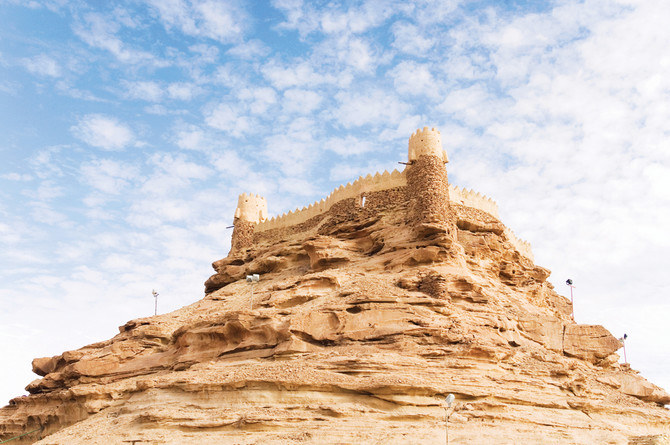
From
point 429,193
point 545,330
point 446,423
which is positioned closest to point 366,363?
point 446,423

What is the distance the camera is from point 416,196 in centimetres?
3350

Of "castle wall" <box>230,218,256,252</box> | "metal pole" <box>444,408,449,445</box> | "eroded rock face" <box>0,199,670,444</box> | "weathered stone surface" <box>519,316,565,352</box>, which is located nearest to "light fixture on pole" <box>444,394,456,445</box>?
"metal pole" <box>444,408,449,445</box>

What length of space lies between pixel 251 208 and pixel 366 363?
24.4 metres

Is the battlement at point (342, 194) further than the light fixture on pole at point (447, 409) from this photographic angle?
Yes

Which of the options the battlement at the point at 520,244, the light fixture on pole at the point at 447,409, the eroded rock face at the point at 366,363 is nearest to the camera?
the light fixture on pole at the point at 447,409

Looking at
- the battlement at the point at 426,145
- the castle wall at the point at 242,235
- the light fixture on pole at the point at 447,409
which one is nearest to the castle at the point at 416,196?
the battlement at the point at 426,145

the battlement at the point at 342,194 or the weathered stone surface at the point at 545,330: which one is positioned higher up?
the battlement at the point at 342,194

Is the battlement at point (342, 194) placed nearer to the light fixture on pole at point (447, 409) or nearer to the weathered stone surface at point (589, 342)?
the weathered stone surface at point (589, 342)

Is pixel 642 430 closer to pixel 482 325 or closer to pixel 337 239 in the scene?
pixel 482 325

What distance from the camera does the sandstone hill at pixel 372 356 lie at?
70.8 feet

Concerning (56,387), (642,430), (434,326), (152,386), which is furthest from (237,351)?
(642,430)

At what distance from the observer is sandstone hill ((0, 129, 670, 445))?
2158cm

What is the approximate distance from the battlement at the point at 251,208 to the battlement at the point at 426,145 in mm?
13945

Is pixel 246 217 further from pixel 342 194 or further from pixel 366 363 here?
pixel 366 363
